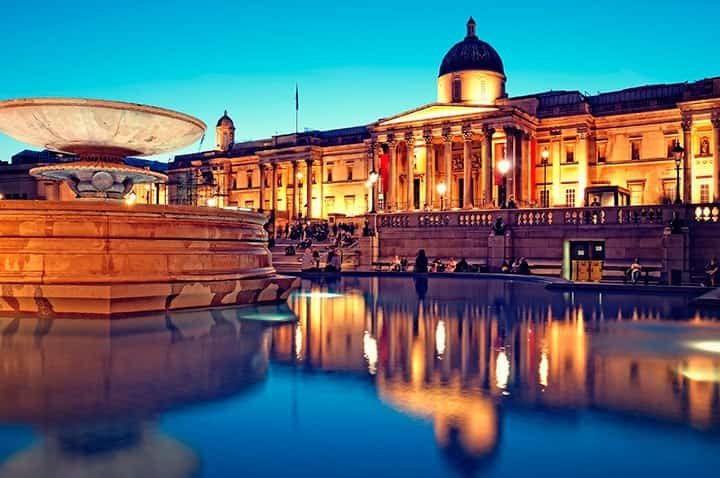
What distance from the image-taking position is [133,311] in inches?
460

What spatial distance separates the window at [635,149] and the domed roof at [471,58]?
14634mm

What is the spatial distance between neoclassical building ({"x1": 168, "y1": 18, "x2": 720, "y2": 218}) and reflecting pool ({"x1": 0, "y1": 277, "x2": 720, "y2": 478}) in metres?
36.9

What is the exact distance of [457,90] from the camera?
60.0m

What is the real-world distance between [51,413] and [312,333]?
5.21 meters

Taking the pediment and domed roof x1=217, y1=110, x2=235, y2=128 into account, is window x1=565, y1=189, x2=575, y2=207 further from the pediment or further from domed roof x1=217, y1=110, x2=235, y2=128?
domed roof x1=217, y1=110, x2=235, y2=128

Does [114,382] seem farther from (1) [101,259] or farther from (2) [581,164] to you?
(2) [581,164]

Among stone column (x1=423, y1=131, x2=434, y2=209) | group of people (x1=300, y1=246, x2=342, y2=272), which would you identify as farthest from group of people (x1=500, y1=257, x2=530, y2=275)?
stone column (x1=423, y1=131, x2=434, y2=209)

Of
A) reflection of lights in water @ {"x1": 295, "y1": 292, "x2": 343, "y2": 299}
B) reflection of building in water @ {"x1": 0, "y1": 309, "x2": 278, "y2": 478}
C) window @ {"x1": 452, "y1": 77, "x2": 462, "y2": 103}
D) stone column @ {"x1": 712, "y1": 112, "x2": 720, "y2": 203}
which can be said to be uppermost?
window @ {"x1": 452, "y1": 77, "x2": 462, "y2": 103}

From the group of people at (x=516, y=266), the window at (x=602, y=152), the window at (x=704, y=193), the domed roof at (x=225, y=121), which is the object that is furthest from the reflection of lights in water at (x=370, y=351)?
the domed roof at (x=225, y=121)

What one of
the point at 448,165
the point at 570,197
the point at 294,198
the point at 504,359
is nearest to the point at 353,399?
the point at 504,359

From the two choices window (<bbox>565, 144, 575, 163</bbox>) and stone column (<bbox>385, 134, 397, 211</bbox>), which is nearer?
window (<bbox>565, 144, 575, 163</bbox>)

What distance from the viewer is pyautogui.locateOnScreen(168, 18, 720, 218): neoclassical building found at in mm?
50156

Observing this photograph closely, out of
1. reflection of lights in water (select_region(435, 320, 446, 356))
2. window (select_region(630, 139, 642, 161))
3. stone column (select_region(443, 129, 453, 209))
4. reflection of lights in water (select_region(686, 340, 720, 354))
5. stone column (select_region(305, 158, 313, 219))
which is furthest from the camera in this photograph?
stone column (select_region(305, 158, 313, 219))

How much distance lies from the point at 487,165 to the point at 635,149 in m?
12.9
